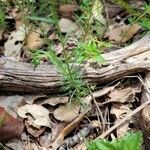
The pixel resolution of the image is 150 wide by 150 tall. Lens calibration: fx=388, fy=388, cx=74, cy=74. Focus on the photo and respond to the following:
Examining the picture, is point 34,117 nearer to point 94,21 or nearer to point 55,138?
point 55,138

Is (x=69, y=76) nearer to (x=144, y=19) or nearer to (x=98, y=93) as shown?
(x=98, y=93)

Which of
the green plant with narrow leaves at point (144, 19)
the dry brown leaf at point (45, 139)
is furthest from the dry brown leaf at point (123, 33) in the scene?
the dry brown leaf at point (45, 139)

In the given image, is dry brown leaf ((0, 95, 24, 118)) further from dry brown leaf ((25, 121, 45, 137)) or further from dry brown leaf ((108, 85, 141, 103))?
dry brown leaf ((108, 85, 141, 103))

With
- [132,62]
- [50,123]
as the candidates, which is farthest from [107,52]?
[50,123]

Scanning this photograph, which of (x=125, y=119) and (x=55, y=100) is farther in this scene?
(x=55, y=100)

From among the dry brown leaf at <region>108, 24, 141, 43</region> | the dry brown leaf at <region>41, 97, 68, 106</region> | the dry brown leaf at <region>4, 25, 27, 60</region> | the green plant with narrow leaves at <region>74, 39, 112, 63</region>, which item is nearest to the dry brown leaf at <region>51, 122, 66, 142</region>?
the dry brown leaf at <region>41, 97, 68, 106</region>

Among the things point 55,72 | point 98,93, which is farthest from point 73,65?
point 98,93
